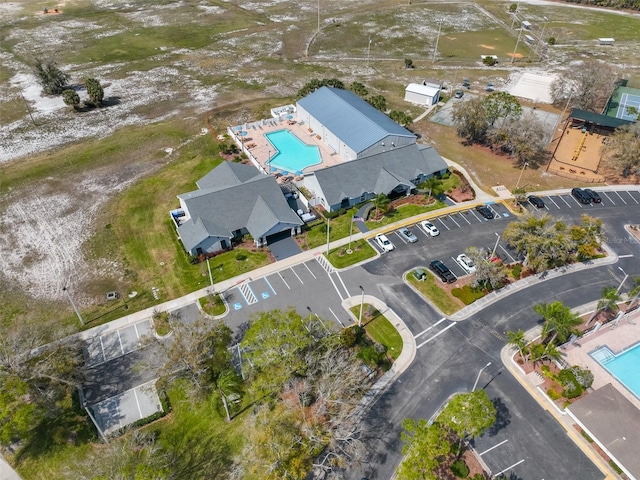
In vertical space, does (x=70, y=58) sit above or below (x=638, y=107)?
below

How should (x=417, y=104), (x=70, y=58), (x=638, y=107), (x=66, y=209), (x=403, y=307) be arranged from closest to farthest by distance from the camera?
1. (x=403, y=307)
2. (x=66, y=209)
3. (x=638, y=107)
4. (x=417, y=104)
5. (x=70, y=58)

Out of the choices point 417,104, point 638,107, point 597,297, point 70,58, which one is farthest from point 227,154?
point 638,107

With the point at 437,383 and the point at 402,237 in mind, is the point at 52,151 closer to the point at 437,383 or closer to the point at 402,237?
the point at 402,237

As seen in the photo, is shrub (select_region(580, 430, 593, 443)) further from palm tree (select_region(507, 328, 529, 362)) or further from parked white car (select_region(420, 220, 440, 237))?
parked white car (select_region(420, 220, 440, 237))

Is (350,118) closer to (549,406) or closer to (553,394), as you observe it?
(553,394)

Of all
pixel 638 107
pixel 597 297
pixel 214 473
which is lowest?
pixel 214 473

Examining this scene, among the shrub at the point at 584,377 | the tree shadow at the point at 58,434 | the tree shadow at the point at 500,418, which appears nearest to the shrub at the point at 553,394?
the shrub at the point at 584,377

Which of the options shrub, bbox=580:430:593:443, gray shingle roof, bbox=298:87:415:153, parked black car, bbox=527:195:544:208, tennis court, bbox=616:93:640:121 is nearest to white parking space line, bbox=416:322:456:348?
shrub, bbox=580:430:593:443

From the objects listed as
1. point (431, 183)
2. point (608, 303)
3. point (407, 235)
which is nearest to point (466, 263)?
point (407, 235)
